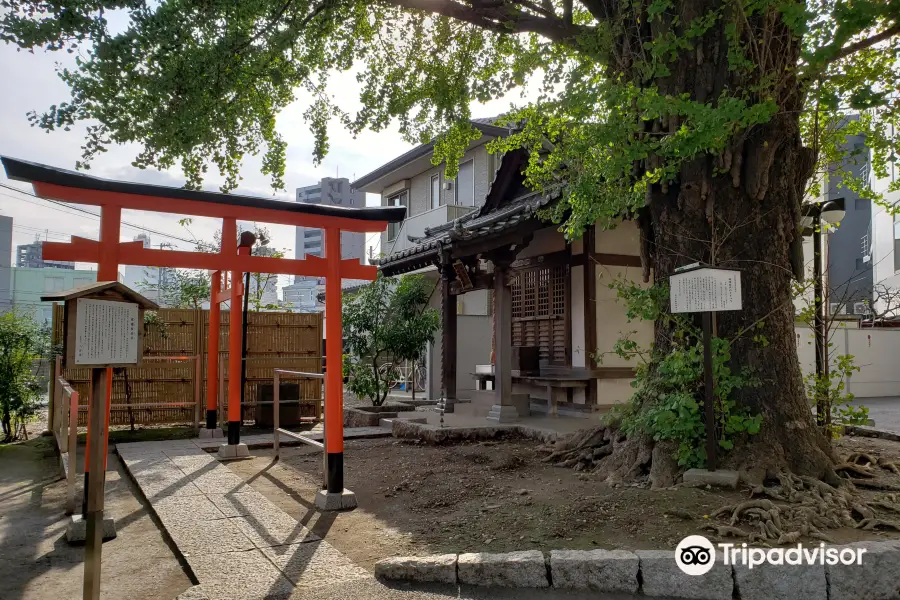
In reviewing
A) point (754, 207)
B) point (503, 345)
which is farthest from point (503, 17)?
point (503, 345)

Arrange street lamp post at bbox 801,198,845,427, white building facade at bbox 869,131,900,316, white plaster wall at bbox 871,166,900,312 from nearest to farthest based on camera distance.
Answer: street lamp post at bbox 801,198,845,427 → white building facade at bbox 869,131,900,316 → white plaster wall at bbox 871,166,900,312

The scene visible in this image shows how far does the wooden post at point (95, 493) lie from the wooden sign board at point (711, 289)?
4612 millimetres

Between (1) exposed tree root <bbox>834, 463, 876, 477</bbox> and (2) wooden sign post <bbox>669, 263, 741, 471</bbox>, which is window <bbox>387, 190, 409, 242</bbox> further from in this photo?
(1) exposed tree root <bbox>834, 463, 876, 477</bbox>

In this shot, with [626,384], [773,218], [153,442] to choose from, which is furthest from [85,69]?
[626,384]

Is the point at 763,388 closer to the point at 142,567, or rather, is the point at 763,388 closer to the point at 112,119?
the point at 142,567

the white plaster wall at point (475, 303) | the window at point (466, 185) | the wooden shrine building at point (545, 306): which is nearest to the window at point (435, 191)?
the window at point (466, 185)

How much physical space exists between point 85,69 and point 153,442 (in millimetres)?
5730

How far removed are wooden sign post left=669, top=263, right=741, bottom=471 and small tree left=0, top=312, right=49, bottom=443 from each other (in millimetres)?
10129

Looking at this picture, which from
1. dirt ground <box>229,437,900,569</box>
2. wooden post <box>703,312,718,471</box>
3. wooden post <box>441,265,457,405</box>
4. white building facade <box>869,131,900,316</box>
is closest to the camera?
dirt ground <box>229,437,900,569</box>

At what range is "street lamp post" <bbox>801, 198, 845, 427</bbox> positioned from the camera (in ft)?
23.2

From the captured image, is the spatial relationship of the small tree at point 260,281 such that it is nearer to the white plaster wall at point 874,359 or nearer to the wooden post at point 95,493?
the wooden post at point 95,493

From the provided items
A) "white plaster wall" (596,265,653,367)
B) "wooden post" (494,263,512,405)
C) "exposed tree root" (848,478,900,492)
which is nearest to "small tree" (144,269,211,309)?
"wooden post" (494,263,512,405)

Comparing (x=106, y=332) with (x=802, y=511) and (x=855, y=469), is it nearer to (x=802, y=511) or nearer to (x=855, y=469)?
(x=802, y=511)

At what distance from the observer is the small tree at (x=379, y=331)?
41.5 ft
